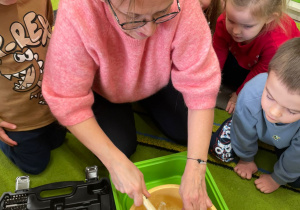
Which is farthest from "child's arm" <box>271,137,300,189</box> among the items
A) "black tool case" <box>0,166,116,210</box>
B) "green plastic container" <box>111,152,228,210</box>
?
"black tool case" <box>0,166,116,210</box>

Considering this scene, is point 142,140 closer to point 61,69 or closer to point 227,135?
point 227,135

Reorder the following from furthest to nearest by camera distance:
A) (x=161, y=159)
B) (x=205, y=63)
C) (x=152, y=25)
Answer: (x=161, y=159), (x=205, y=63), (x=152, y=25)

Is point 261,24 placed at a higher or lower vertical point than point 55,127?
higher

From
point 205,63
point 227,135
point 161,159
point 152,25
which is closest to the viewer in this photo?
point 152,25

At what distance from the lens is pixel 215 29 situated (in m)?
1.28

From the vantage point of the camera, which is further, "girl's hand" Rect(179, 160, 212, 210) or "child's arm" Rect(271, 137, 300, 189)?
"child's arm" Rect(271, 137, 300, 189)

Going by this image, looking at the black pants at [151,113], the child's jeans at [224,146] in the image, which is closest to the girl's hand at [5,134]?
the black pants at [151,113]

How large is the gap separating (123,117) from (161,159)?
0.21 m

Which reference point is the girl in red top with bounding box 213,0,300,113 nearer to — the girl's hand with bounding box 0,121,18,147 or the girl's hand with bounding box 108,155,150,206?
the girl's hand with bounding box 108,155,150,206

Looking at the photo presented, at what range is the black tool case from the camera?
876 millimetres

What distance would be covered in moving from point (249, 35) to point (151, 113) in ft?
1.59

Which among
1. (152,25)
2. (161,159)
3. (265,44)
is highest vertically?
(152,25)

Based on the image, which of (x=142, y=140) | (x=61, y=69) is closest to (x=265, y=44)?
(x=142, y=140)

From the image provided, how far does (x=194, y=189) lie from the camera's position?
2.44 ft
